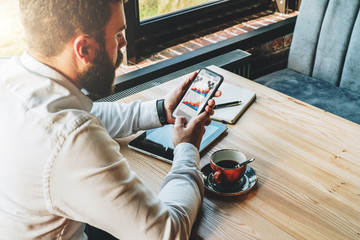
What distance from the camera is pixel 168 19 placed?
2121 millimetres

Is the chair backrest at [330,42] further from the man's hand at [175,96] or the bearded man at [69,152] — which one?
the bearded man at [69,152]

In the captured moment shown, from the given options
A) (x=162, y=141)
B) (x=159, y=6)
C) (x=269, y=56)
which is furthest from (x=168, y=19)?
(x=162, y=141)

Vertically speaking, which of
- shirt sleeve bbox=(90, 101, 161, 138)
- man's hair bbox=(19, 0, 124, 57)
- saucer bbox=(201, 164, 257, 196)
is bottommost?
saucer bbox=(201, 164, 257, 196)

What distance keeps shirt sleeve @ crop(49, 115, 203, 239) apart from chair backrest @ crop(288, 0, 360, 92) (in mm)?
1513

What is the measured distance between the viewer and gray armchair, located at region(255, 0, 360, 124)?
72.4 inches

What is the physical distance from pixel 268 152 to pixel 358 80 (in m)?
1.07

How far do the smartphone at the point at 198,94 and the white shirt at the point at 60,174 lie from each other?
0.38m

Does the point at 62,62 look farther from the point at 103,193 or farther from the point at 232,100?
the point at 232,100

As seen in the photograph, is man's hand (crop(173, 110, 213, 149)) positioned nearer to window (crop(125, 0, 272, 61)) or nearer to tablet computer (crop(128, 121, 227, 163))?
tablet computer (crop(128, 121, 227, 163))

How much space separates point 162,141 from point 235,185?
318 millimetres

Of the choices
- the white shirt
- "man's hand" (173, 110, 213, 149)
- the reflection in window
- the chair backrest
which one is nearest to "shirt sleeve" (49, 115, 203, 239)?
the white shirt

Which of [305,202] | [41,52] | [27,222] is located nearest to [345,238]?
[305,202]

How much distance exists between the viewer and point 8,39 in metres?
1.62

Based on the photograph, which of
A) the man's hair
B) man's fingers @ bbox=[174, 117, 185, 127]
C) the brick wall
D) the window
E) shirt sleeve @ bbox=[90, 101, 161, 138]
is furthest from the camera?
the brick wall
